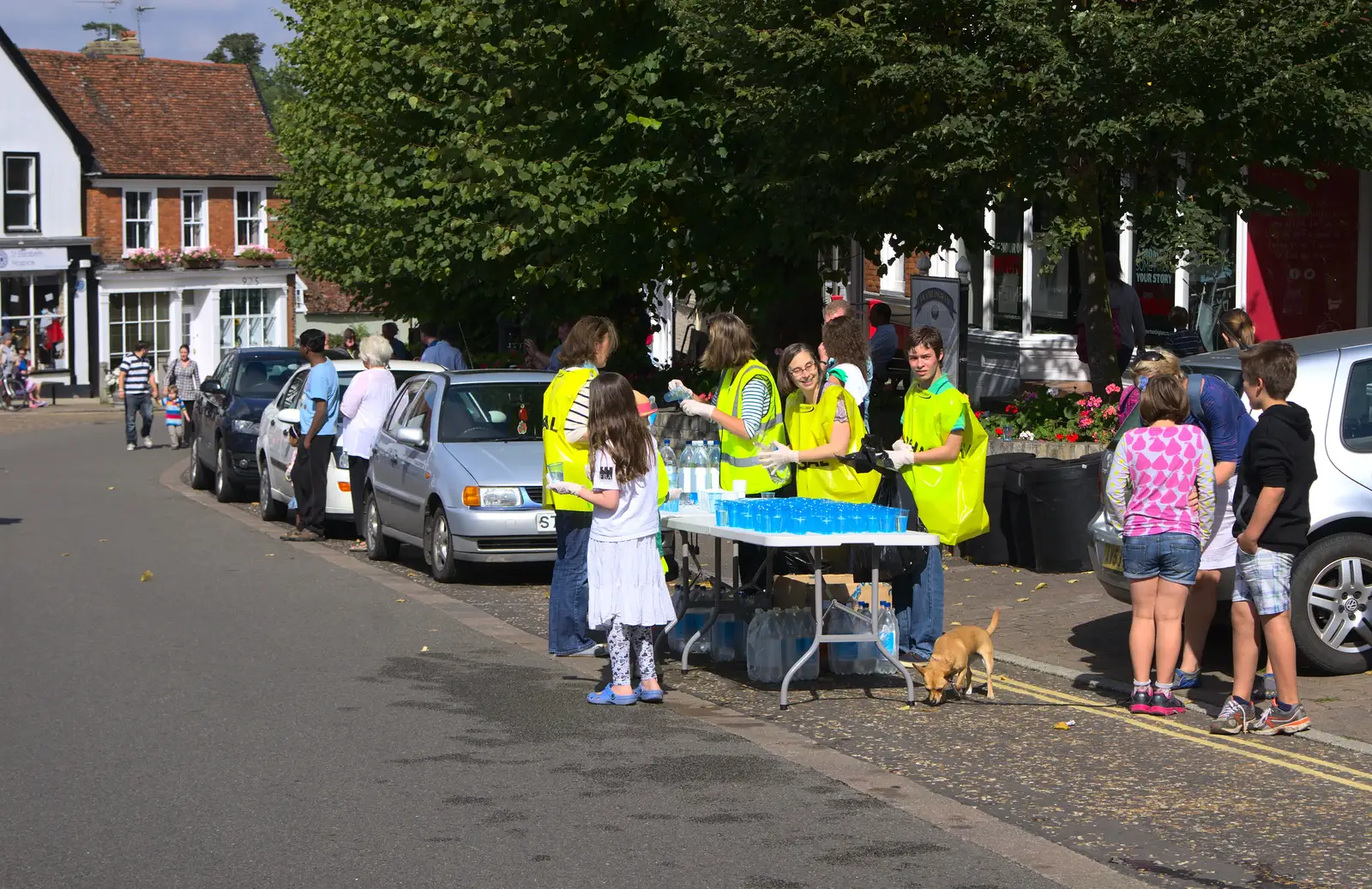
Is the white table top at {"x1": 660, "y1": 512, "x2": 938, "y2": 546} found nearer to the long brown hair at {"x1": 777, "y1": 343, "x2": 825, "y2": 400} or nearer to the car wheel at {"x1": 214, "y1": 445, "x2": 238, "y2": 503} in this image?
the long brown hair at {"x1": 777, "y1": 343, "x2": 825, "y2": 400}

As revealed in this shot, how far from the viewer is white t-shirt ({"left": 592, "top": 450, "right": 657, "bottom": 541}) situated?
8727mm

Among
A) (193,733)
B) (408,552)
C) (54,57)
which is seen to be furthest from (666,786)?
(54,57)

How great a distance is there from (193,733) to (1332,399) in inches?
239

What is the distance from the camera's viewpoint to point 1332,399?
9336 mm

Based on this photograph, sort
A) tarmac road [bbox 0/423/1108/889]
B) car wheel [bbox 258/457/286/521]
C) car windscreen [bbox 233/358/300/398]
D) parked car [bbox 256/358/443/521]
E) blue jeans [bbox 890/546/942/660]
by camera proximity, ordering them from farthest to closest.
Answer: car windscreen [bbox 233/358/300/398] < car wheel [bbox 258/457/286/521] < parked car [bbox 256/358/443/521] < blue jeans [bbox 890/546/942/660] < tarmac road [bbox 0/423/1108/889]

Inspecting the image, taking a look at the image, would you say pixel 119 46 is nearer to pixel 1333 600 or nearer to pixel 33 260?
pixel 33 260

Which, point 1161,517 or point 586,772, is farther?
point 1161,517

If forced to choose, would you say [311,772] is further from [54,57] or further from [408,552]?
[54,57]

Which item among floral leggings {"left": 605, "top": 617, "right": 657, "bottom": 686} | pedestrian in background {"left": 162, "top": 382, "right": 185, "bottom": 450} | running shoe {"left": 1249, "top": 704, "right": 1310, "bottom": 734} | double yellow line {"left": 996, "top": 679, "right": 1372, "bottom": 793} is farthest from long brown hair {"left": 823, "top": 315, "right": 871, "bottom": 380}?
pedestrian in background {"left": 162, "top": 382, "right": 185, "bottom": 450}

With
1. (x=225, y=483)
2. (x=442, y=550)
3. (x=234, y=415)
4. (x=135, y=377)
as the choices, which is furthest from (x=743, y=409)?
(x=135, y=377)

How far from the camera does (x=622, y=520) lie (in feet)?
28.8

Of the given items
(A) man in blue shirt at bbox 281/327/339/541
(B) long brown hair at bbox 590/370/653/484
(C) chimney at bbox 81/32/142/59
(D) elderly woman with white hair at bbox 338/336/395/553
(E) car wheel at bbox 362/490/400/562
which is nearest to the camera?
(B) long brown hair at bbox 590/370/653/484

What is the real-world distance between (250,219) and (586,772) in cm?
5101

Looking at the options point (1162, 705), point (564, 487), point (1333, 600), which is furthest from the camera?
point (1333, 600)
